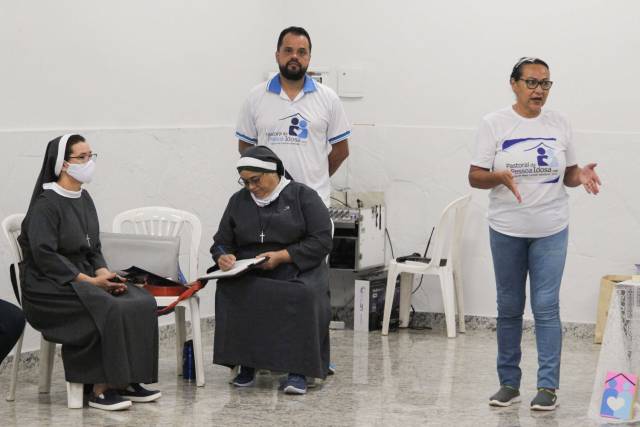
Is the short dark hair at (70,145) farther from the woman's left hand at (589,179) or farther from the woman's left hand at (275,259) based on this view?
the woman's left hand at (589,179)

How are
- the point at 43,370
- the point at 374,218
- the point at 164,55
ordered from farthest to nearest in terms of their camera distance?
the point at 374,218
the point at 164,55
the point at 43,370

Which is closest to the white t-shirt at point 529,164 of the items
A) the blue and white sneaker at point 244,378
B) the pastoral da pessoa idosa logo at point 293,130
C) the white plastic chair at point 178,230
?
the pastoral da pessoa idosa logo at point 293,130

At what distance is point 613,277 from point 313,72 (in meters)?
2.41

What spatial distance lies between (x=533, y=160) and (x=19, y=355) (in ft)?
8.25

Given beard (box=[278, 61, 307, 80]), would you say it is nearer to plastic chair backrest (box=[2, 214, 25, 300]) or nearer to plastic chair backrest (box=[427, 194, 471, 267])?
plastic chair backrest (box=[2, 214, 25, 300])

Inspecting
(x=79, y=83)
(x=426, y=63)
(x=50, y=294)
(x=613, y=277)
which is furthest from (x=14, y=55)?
(x=613, y=277)

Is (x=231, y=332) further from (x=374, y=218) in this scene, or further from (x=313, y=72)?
(x=313, y=72)

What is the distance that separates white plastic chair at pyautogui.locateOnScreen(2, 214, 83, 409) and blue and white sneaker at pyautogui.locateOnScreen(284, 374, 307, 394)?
3.22 ft

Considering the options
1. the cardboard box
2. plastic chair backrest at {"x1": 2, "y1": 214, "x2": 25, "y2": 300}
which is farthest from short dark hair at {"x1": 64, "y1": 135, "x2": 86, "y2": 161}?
the cardboard box

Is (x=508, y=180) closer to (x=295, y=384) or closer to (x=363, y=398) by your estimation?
(x=363, y=398)

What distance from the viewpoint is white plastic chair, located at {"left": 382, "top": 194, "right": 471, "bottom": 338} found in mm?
7066

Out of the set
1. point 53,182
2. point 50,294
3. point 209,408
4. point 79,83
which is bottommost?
point 209,408

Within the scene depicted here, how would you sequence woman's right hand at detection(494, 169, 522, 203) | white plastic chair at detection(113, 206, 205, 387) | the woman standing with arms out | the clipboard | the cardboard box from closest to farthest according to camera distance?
woman's right hand at detection(494, 169, 522, 203)
the woman standing with arms out
the clipboard
white plastic chair at detection(113, 206, 205, 387)
the cardboard box

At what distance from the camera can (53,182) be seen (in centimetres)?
507
